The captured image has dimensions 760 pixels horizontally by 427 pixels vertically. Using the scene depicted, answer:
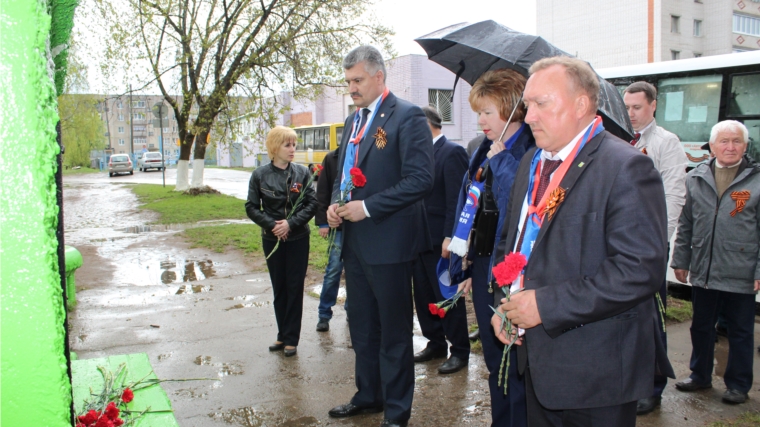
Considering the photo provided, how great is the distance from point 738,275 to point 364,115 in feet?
9.24

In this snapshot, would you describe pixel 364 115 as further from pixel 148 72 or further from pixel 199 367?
pixel 148 72

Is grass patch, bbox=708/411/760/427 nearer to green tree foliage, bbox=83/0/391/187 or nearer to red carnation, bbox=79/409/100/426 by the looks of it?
red carnation, bbox=79/409/100/426

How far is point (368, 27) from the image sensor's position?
1814cm

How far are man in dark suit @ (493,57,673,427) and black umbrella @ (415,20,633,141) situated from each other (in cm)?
61

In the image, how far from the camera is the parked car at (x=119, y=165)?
42.1 metres

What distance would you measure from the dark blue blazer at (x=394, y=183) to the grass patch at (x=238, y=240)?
197 inches

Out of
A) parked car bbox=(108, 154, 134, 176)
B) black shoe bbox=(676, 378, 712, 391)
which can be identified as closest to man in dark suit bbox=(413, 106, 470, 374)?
black shoe bbox=(676, 378, 712, 391)

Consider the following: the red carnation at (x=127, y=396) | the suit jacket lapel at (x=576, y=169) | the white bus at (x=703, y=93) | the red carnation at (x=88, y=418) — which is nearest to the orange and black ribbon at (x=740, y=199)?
the suit jacket lapel at (x=576, y=169)

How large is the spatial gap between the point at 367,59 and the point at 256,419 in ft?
7.92

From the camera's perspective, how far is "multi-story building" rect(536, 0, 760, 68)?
42281 millimetres

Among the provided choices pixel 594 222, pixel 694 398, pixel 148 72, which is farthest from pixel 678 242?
pixel 148 72

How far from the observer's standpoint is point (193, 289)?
7598mm

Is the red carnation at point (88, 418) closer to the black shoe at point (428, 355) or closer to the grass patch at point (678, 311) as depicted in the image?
the black shoe at point (428, 355)

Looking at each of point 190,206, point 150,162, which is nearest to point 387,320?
point 190,206
